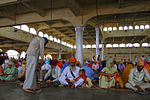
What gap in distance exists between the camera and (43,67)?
5.18 metres

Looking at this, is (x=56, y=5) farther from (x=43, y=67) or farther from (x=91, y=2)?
(x=43, y=67)

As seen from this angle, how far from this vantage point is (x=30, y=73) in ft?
11.7

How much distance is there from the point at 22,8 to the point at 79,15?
3998 mm

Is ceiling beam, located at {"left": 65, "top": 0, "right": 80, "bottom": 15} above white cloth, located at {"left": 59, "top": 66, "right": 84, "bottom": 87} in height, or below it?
above

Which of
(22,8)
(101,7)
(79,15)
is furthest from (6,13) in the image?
(101,7)

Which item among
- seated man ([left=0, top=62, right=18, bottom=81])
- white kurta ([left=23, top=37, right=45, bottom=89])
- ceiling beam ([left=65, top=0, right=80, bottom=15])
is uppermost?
ceiling beam ([left=65, top=0, right=80, bottom=15])

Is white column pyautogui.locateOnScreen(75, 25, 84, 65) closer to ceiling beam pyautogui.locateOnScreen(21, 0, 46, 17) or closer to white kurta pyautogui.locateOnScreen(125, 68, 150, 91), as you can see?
ceiling beam pyautogui.locateOnScreen(21, 0, 46, 17)

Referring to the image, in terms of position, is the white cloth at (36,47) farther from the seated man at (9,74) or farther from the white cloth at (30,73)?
the seated man at (9,74)

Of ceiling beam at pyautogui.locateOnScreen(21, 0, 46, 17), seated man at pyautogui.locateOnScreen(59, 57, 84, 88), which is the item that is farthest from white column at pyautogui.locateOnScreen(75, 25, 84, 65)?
seated man at pyautogui.locateOnScreen(59, 57, 84, 88)

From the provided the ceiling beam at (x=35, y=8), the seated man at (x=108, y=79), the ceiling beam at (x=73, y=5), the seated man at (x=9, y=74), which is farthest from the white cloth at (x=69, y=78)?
the ceiling beam at (x=35, y=8)

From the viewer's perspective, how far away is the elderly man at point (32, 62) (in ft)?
11.6

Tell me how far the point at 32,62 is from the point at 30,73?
316mm

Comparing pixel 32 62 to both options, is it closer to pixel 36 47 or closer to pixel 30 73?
pixel 30 73

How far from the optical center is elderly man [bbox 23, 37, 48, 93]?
140 inches
